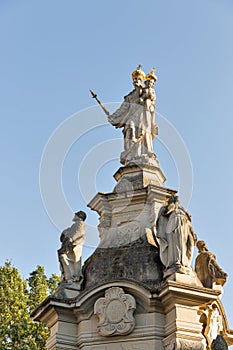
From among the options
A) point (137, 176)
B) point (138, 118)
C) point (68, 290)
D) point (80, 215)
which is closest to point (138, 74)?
point (138, 118)

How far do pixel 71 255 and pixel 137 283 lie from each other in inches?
69.5

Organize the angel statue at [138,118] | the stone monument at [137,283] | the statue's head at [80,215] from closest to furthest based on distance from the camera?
1. the stone monument at [137,283]
2. the statue's head at [80,215]
3. the angel statue at [138,118]

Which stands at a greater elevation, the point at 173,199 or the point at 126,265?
the point at 173,199

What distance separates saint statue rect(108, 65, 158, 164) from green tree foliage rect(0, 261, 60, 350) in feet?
32.5

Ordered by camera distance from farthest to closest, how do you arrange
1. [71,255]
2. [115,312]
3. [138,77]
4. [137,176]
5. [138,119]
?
[138,77] < [138,119] < [137,176] < [71,255] < [115,312]

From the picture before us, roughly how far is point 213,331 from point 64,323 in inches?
117

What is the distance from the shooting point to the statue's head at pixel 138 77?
1620 cm

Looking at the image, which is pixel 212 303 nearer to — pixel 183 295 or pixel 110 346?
pixel 183 295

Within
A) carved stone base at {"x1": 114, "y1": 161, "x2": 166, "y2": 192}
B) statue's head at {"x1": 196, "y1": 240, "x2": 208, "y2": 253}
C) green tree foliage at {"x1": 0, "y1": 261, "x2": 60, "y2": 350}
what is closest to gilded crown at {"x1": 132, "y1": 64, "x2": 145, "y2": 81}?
carved stone base at {"x1": 114, "y1": 161, "x2": 166, "y2": 192}

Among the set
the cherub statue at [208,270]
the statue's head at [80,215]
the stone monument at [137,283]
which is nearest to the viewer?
the stone monument at [137,283]

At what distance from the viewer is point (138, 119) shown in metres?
15.9

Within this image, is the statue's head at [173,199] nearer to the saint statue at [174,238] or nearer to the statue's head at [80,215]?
the saint statue at [174,238]

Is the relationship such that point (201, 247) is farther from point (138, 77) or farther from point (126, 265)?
point (138, 77)

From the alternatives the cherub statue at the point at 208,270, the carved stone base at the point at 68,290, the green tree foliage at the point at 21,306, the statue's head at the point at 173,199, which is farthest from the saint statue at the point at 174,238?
the green tree foliage at the point at 21,306
